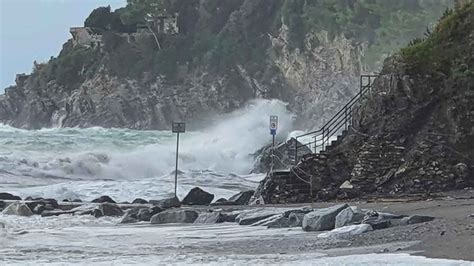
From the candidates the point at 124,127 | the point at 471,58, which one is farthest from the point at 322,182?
the point at 124,127

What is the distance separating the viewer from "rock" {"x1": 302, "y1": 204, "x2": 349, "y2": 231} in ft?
50.4

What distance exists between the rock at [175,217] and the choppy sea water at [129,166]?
10526mm

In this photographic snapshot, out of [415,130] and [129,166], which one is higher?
[415,130]

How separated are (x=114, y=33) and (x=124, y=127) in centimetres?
1593

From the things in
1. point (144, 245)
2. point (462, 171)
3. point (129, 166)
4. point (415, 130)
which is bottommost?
point (144, 245)

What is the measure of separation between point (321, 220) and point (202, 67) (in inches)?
3499

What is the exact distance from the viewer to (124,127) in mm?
99438

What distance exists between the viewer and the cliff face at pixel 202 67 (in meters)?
84.2

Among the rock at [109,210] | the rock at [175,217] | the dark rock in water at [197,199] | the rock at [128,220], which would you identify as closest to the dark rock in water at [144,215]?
the rock at [128,220]

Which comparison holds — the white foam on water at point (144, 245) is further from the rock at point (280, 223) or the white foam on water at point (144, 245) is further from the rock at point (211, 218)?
the rock at point (211, 218)

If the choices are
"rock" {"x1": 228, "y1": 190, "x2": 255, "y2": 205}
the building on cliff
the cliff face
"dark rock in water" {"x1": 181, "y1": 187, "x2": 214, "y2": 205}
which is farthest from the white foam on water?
the building on cliff

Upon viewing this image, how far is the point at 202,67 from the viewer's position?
340ft

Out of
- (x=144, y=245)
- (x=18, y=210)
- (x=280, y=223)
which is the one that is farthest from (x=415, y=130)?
(x=18, y=210)

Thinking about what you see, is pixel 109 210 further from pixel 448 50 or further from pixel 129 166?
pixel 129 166
